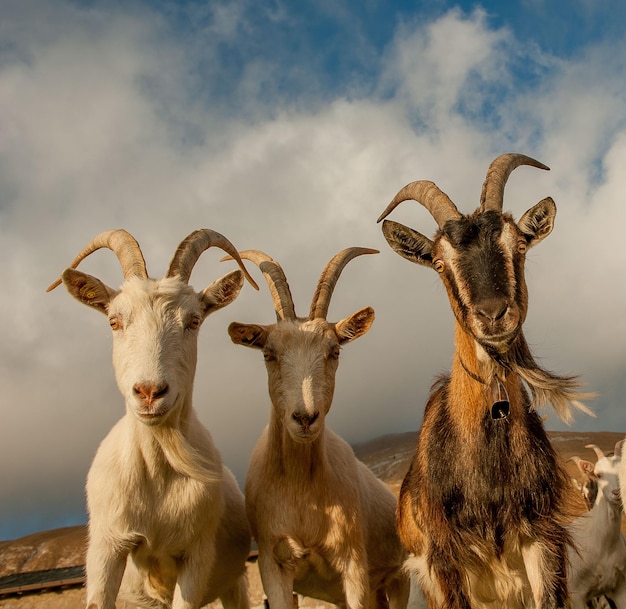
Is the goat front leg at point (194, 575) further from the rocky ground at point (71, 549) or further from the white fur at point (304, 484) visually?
the rocky ground at point (71, 549)

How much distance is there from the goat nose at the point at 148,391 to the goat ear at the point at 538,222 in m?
3.25

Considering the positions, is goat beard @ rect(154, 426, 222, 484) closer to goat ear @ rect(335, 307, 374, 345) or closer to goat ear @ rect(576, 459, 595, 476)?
goat ear @ rect(335, 307, 374, 345)

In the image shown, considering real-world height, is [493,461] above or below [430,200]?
below

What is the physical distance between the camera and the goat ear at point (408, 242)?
220 inches

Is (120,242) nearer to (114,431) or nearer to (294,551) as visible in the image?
(114,431)

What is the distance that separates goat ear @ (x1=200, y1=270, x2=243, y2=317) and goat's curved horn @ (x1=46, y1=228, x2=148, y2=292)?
0.60 m

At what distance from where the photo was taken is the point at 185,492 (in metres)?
5.33

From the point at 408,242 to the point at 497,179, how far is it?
1246 millimetres

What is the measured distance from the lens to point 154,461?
17.5 feet

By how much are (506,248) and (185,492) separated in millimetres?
3273

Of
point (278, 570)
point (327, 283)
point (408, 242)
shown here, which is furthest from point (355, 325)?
point (278, 570)

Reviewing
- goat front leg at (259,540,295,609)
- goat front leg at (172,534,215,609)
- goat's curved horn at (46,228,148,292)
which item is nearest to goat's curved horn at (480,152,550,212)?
goat's curved horn at (46,228,148,292)

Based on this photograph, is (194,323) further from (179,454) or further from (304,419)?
(304,419)

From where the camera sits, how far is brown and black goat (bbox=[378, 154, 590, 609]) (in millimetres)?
4805
